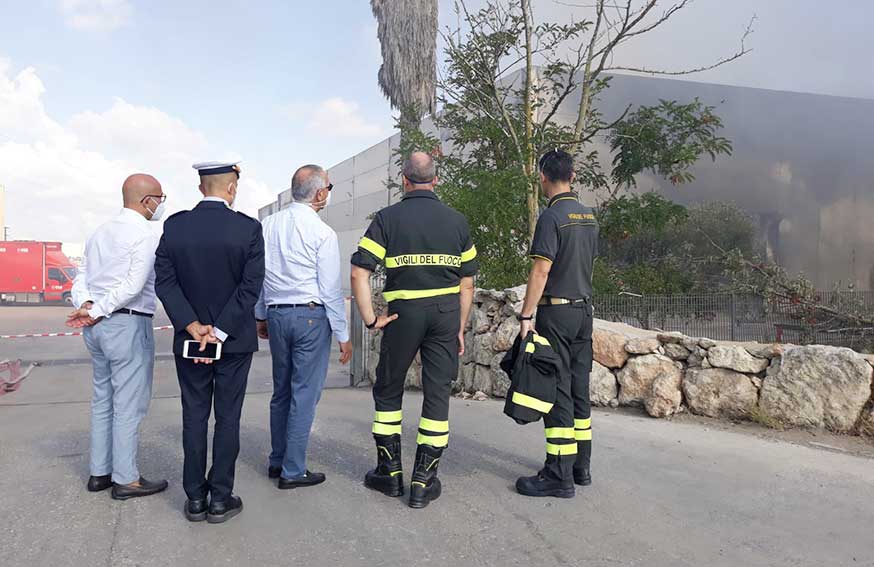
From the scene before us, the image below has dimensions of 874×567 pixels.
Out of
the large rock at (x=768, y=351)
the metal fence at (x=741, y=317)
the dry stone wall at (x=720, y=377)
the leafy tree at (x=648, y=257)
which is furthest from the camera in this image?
the leafy tree at (x=648, y=257)

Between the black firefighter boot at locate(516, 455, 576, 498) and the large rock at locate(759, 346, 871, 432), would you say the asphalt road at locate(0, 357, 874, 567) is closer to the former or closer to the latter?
the black firefighter boot at locate(516, 455, 576, 498)

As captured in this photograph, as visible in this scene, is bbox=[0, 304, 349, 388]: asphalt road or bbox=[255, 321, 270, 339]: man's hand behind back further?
bbox=[0, 304, 349, 388]: asphalt road

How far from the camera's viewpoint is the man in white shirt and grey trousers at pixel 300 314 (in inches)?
153

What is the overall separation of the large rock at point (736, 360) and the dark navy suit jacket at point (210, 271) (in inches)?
164

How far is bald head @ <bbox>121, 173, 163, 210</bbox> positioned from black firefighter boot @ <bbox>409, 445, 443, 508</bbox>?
211cm

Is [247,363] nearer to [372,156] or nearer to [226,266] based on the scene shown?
[226,266]

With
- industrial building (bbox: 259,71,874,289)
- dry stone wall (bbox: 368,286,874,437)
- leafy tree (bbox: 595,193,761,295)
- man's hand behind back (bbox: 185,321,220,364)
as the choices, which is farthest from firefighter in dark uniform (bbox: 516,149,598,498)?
industrial building (bbox: 259,71,874,289)

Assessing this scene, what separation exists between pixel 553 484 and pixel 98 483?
2634 mm

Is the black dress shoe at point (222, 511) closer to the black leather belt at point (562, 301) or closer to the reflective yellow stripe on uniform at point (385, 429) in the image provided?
the reflective yellow stripe on uniform at point (385, 429)

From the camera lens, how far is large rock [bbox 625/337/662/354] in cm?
623

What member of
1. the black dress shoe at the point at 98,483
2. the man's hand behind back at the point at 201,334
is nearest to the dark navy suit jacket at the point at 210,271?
the man's hand behind back at the point at 201,334

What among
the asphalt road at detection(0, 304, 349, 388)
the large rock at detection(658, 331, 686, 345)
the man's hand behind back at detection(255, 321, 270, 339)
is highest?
the man's hand behind back at detection(255, 321, 270, 339)

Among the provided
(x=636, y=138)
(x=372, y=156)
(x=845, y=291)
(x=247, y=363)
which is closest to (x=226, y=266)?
(x=247, y=363)

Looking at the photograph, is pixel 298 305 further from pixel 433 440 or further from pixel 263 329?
pixel 433 440
